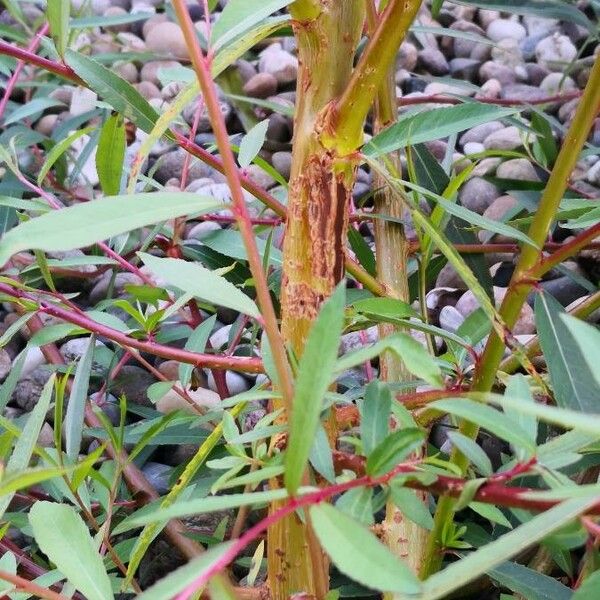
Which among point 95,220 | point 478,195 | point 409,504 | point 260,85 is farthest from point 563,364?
point 260,85

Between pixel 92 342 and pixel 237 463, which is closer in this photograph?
pixel 237 463

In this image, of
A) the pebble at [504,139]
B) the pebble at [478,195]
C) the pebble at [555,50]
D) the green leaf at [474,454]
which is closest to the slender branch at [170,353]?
the green leaf at [474,454]

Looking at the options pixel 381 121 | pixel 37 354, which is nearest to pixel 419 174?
pixel 381 121

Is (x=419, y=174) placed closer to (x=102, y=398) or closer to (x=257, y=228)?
(x=257, y=228)

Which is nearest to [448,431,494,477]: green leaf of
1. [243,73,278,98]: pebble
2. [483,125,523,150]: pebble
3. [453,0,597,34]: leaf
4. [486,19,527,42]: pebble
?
[453,0,597,34]: leaf

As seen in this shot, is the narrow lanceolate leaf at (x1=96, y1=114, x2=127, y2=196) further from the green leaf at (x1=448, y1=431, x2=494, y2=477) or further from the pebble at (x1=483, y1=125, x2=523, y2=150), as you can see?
the pebble at (x1=483, y1=125, x2=523, y2=150)
